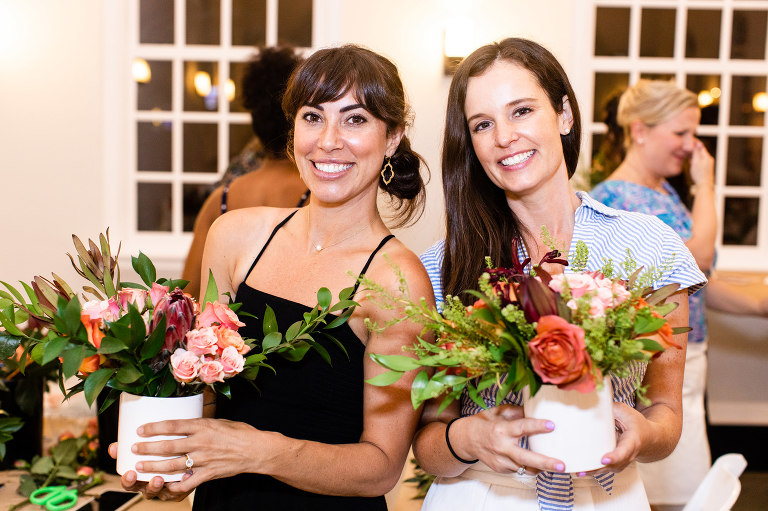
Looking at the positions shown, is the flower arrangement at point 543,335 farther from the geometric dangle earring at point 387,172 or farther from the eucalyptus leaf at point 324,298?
the geometric dangle earring at point 387,172

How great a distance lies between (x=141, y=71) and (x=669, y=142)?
3.56m

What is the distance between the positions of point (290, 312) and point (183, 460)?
40 centimetres

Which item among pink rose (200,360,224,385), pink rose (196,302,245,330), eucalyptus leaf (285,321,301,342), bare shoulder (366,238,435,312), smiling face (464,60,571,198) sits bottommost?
pink rose (200,360,224,385)

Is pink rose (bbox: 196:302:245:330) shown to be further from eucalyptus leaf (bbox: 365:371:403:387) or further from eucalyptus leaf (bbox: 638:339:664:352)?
eucalyptus leaf (bbox: 638:339:664:352)

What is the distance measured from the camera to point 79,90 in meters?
4.97

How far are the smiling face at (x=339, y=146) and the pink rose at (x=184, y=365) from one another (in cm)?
51

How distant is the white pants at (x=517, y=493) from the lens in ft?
4.86

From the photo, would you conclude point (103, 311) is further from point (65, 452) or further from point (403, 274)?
point (65, 452)

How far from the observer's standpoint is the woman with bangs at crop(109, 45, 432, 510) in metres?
1.50

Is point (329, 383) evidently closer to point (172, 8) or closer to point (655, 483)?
point (655, 483)

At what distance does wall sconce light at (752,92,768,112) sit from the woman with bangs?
4350 mm

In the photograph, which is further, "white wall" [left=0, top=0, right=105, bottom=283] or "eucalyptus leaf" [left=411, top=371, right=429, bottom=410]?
"white wall" [left=0, top=0, right=105, bottom=283]

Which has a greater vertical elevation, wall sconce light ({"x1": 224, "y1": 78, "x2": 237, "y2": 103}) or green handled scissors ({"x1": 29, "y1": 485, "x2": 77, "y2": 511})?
wall sconce light ({"x1": 224, "y1": 78, "x2": 237, "y2": 103})

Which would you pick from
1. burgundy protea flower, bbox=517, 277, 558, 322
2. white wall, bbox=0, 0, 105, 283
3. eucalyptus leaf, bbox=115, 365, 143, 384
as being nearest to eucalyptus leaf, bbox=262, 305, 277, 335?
eucalyptus leaf, bbox=115, 365, 143, 384
